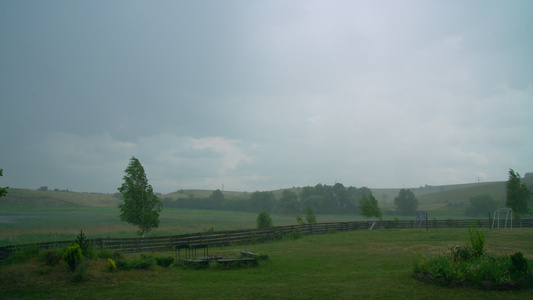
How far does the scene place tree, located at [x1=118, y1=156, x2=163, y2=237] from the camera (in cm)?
2377

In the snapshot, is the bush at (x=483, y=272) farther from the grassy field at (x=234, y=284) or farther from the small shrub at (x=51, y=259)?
the small shrub at (x=51, y=259)

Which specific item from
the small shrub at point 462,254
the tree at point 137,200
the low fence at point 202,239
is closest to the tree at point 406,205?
the low fence at point 202,239

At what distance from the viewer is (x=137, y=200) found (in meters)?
24.0

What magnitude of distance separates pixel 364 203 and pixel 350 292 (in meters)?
38.5

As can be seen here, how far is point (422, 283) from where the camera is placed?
801 centimetres

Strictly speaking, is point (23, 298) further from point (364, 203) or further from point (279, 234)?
point (364, 203)

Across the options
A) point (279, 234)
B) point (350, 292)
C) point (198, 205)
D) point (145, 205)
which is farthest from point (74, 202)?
point (350, 292)

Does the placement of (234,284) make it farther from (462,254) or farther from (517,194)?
(517,194)

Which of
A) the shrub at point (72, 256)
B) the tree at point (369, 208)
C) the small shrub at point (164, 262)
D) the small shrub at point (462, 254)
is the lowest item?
the tree at point (369, 208)

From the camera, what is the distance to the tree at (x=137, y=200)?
936 inches

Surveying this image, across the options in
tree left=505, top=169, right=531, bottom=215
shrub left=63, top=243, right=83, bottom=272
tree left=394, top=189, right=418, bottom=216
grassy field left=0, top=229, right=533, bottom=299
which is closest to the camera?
grassy field left=0, top=229, right=533, bottom=299

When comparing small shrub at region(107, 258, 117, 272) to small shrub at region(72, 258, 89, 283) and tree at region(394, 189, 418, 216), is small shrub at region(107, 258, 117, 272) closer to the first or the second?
small shrub at region(72, 258, 89, 283)

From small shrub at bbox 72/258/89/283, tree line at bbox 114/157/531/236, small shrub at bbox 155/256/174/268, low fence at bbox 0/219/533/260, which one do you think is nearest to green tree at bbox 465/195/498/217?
tree line at bbox 114/157/531/236

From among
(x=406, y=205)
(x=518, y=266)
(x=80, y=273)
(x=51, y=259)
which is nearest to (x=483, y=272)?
(x=518, y=266)
